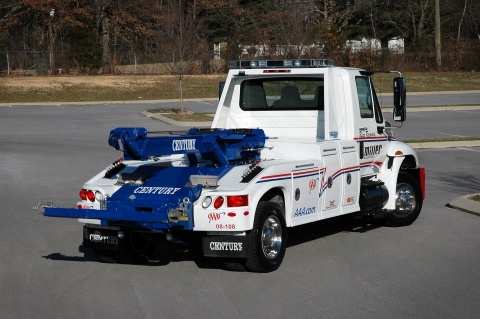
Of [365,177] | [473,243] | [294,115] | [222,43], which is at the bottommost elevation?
[473,243]

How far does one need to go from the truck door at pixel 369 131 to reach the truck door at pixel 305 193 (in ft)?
5.03

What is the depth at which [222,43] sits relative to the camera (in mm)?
63000

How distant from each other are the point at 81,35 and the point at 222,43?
479 inches

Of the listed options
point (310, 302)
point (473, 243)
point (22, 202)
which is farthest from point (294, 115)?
point (22, 202)

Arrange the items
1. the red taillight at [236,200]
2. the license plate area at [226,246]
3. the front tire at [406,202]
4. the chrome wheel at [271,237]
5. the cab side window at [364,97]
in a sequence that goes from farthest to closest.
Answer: the front tire at [406,202] < the cab side window at [364,97] < the chrome wheel at [271,237] < the license plate area at [226,246] < the red taillight at [236,200]

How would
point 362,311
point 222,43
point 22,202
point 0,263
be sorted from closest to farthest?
point 362,311 < point 0,263 < point 22,202 < point 222,43

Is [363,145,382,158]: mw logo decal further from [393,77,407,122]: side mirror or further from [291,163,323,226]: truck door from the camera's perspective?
[291,163,323,226]: truck door

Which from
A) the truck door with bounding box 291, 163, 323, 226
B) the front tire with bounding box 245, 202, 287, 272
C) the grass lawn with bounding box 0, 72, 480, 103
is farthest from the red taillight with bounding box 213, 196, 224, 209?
the grass lawn with bounding box 0, 72, 480, 103

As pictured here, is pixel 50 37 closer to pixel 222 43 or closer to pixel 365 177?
pixel 222 43

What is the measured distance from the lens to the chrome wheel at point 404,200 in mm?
10914

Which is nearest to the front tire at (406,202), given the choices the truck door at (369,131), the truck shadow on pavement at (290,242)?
the truck shadow on pavement at (290,242)

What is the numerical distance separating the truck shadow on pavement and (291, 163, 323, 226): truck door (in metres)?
1.04

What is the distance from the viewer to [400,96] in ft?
32.9

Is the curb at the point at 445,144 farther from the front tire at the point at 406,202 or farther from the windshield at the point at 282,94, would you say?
the windshield at the point at 282,94
